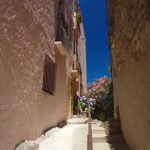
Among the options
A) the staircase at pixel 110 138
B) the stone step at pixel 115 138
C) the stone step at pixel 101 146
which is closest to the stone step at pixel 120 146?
the staircase at pixel 110 138

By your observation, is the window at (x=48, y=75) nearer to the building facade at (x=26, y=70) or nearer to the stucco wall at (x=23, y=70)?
the building facade at (x=26, y=70)

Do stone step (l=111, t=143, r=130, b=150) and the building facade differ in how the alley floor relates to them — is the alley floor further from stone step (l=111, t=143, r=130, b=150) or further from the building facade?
the building facade

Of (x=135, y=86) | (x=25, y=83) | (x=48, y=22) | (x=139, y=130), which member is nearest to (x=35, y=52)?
(x=25, y=83)

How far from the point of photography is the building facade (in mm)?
4059

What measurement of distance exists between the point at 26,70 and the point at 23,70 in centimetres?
19

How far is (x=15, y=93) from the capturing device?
177 inches

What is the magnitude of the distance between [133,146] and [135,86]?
1.25m

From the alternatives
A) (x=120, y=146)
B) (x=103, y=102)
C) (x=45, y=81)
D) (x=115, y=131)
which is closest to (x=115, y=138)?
(x=115, y=131)

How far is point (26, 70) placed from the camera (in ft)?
16.9

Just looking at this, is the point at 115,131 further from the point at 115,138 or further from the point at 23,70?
the point at 23,70

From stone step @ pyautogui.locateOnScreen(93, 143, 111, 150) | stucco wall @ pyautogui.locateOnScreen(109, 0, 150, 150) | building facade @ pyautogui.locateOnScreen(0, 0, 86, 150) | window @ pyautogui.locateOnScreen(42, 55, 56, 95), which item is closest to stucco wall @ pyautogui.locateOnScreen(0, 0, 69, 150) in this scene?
building facade @ pyautogui.locateOnScreen(0, 0, 86, 150)

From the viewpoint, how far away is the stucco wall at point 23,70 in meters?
4.03

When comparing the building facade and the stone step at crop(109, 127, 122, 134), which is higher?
the building facade

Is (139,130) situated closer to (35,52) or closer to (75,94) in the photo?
(35,52)
